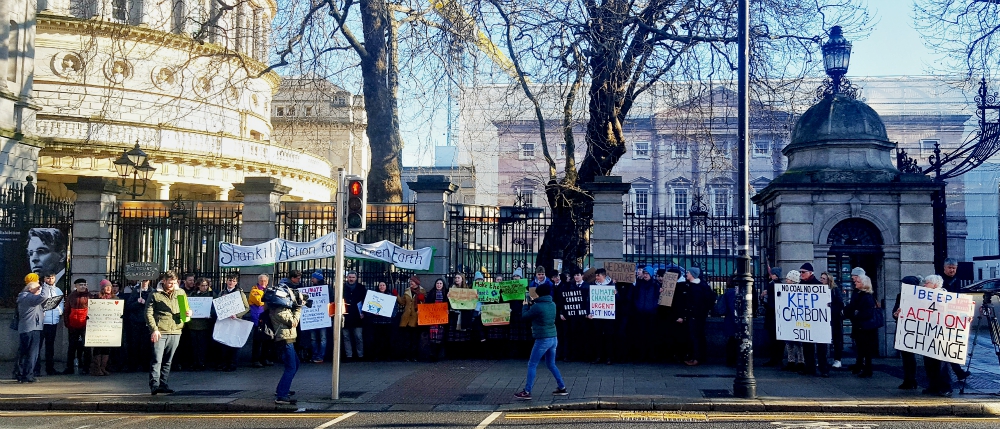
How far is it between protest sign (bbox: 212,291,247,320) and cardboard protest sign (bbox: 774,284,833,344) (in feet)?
28.9

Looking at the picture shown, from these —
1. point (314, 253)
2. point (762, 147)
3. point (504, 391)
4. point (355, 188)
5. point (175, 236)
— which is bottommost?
point (504, 391)

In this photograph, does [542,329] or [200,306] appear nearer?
[542,329]

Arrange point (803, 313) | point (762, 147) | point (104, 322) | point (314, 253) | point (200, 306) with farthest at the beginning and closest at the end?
point (762, 147) → point (314, 253) → point (200, 306) → point (104, 322) → point (803, 313)

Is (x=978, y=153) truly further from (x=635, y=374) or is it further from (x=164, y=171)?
(x=164, y=171)

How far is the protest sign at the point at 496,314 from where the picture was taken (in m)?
16.7

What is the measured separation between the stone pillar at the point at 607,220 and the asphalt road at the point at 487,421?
6341mm

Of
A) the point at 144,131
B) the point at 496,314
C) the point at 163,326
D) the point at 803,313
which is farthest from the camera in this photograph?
the point at 144,131

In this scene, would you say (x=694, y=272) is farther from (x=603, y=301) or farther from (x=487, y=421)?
(x=487, y=421)

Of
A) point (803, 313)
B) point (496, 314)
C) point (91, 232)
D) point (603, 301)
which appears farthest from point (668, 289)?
point (91, 232)

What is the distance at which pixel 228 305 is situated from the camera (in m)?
14.9

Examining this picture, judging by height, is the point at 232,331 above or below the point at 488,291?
below

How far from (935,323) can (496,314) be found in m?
7.45

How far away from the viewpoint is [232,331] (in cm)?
1517

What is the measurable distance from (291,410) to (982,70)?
17007 millimetres
